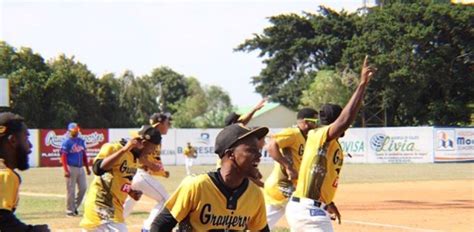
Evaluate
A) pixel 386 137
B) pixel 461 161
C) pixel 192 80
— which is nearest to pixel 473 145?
pixel 461 161

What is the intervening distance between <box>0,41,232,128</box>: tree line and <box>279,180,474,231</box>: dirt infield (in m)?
35.6

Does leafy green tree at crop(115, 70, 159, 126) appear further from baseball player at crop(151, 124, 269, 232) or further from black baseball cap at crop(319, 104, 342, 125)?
baseball player at crop(151, 124, 269, 232)

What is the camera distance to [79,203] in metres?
17.7

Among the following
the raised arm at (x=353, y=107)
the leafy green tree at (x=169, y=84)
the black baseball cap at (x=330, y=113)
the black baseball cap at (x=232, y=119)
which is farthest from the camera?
the leafy green tree at (x=169, y=84)

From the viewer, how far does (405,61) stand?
6288 cm

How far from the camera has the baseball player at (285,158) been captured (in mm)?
10031

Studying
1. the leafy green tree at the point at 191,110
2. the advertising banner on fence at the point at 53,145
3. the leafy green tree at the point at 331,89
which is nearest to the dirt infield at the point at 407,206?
the advertising banner on fence at the point at 53,145

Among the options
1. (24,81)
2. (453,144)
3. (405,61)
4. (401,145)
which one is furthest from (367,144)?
(24,81)

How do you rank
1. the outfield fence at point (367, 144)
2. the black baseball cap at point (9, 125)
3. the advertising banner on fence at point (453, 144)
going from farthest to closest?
the outfield fence at point (367, 144) → the advertising banner on fence at point (453, 144) → the black baseball cap at point (9, 125)

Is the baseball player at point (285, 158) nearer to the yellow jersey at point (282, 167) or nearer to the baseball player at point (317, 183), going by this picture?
the yellow jersey at point (282, 167)

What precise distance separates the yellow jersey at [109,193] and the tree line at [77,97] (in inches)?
1835

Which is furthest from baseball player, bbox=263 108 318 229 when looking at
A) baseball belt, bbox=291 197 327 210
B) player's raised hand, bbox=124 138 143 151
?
baseball belt, bbox=291 197 327 210

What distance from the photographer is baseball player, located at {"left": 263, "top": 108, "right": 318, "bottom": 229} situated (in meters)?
10.0

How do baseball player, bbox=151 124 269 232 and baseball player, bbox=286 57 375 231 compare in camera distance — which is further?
baseball player, bbox=286 57 375 231
